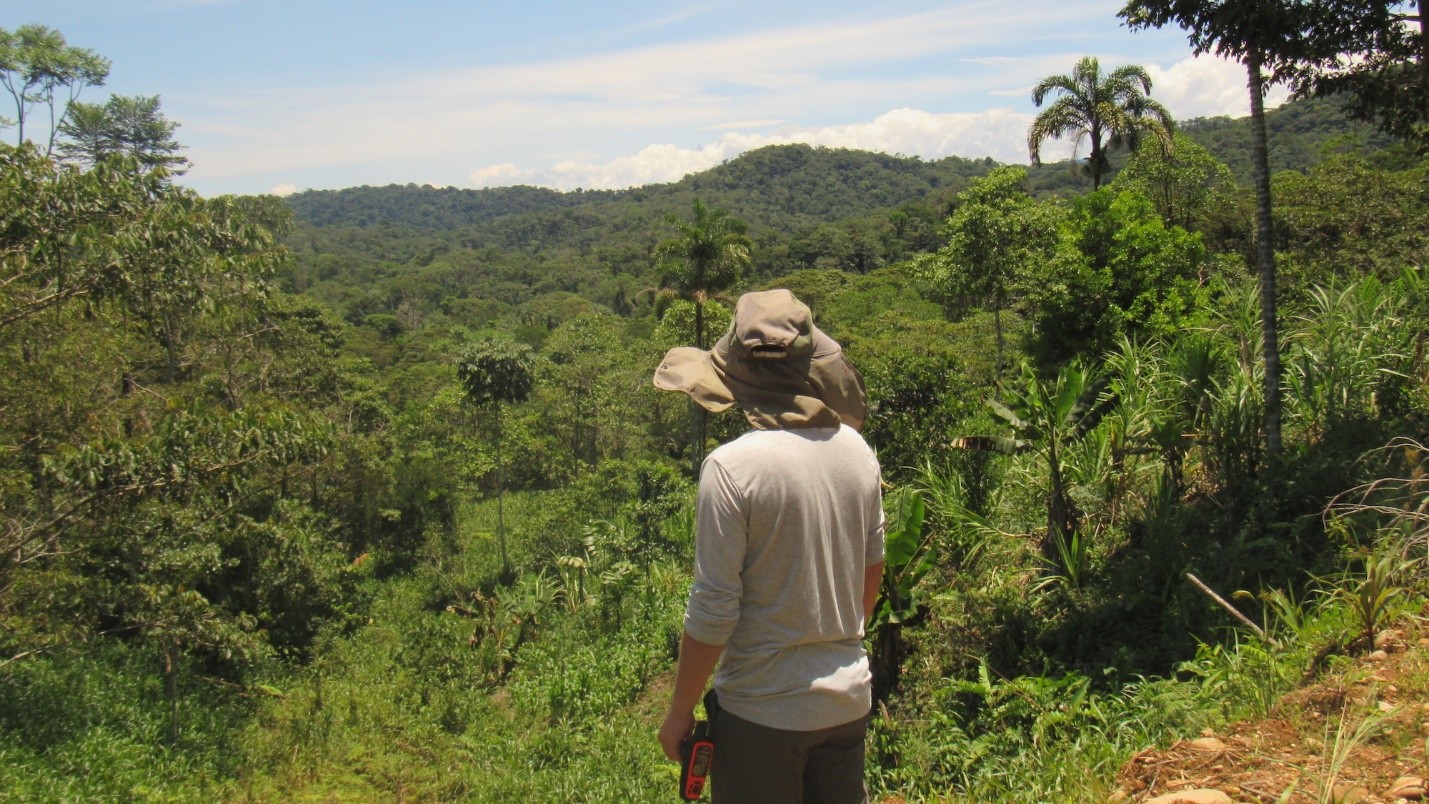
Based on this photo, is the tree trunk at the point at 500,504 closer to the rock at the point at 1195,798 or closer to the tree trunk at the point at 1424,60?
the tree trunk at the point at 1424,60

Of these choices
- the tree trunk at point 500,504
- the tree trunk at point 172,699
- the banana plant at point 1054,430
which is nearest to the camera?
the banana plant at point 1054,430

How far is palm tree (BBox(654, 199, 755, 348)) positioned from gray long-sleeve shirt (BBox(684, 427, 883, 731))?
700 inches

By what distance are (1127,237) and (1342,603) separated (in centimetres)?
599

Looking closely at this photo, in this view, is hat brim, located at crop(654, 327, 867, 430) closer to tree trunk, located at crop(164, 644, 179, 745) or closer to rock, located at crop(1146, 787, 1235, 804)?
rock, located at crop(1146, 787, 1235, 804)

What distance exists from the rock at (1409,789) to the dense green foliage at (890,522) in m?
0.76

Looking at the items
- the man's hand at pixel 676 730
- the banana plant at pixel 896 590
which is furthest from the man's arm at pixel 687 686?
the banana plant at pixel 896 590

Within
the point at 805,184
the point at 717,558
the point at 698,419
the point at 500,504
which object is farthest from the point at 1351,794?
the point at 805,184

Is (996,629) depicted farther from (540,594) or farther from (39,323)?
(540,594)

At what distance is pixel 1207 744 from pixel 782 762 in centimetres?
179

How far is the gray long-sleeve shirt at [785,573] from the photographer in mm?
1660

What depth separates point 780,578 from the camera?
5.63ft

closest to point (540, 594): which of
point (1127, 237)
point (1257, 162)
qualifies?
point (1127, 237)

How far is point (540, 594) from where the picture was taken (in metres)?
15.2

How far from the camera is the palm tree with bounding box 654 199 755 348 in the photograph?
19609 millimetres
